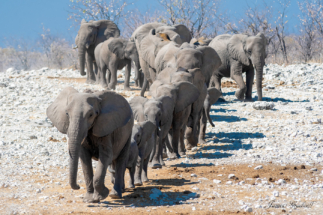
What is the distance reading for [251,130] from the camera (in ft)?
36.2

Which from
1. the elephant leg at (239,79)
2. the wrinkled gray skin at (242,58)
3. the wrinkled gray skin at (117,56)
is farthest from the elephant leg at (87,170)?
the wrinkled gray skin at (117,56)

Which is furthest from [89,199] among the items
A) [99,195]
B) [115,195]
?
[115,195]

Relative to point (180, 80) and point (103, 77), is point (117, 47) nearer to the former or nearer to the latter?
point (103, 77)

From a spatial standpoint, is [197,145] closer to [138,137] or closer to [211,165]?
[211,165]

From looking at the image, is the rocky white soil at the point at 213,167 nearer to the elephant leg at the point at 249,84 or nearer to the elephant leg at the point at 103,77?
the elephant leg at the point at 249,84

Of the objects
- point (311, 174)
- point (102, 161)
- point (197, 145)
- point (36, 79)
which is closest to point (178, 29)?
point (36, 79)

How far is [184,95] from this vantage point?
834 cm

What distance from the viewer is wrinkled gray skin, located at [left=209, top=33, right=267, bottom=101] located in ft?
48.9

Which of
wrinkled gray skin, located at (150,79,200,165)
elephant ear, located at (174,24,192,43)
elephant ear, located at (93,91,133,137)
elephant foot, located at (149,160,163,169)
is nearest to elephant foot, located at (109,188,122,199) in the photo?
elephant ear, located at (93,91,133,137)

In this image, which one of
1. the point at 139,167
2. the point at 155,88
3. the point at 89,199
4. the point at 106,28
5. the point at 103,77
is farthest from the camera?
the point at 106,28

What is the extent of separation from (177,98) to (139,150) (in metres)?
1.88

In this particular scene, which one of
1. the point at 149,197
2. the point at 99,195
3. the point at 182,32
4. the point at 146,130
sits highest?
the point at 182,32

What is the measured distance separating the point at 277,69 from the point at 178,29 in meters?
7.10

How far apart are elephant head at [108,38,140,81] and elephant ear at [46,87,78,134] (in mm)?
11528
